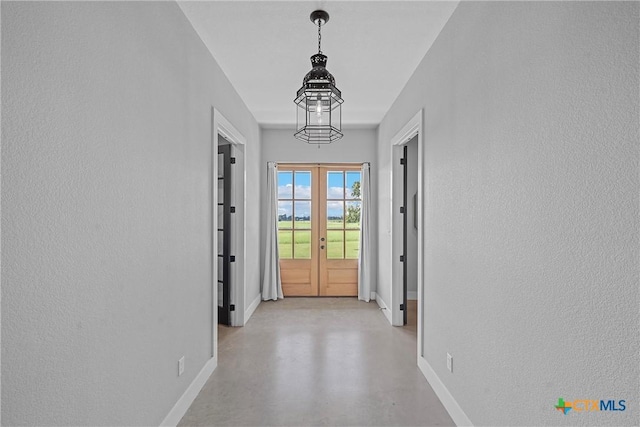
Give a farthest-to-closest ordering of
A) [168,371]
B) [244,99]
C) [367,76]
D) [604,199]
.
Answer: [244,99] → [367,76] → [168,371] → [604,199]

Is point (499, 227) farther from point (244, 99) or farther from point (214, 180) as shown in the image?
point (244, 99)

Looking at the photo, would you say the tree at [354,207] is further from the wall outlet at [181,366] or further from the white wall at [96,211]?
the wall outlet at [181,366]

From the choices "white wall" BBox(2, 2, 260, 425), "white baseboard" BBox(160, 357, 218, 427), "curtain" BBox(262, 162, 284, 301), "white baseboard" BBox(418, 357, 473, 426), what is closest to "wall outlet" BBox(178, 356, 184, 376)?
"white wall" BBox(2, 2, 260, 425)

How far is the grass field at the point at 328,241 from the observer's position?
6.21m

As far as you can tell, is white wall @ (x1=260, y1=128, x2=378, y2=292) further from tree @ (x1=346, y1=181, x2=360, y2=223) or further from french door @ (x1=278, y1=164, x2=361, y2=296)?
tree @ (x1=346, y1=181, x2=360, y2=223)

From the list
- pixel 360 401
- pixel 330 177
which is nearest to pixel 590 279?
pixel 360 401

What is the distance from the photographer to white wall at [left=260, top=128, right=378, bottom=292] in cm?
607

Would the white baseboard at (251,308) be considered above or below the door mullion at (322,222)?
below

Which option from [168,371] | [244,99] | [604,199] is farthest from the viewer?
[244,99]

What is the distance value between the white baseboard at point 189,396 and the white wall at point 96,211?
7 cm

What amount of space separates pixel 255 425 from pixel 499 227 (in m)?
1.93

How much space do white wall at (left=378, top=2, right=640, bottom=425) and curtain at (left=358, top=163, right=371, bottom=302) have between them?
10.7ft

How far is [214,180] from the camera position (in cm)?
317

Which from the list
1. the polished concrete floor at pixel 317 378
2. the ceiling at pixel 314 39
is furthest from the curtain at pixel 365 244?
the ceiling at pixel 314 39
